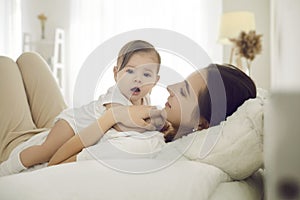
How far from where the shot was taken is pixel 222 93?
0.97m

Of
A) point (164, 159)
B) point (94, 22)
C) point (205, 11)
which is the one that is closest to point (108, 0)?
point (94, 22)

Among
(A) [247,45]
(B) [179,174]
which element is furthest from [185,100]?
(A) [247,45]

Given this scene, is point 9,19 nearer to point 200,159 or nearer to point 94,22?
point 94,22

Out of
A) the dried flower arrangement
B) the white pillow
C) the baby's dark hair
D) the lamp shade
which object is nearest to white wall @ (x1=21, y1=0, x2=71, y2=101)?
the lamp shade

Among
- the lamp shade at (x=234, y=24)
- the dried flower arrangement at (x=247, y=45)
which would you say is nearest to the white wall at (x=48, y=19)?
the lamp shade at (x=234, y=24)

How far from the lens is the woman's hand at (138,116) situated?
94 cm

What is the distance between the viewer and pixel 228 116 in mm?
946

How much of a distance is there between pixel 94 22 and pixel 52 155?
3.57 metres

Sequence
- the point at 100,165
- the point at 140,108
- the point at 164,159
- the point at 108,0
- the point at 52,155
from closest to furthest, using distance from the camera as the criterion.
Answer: the point at 100,165, the point at 164,159, the point at 140,108, the point at 52,155, the point at 108,0

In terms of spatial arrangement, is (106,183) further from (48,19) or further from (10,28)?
(48,19)

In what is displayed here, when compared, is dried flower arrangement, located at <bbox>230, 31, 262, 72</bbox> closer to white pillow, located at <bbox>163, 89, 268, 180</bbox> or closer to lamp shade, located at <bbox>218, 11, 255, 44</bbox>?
lamp shade, located at <bbox>218, 11, 255, 44</bbox>

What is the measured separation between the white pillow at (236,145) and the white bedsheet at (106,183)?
9 centimetres

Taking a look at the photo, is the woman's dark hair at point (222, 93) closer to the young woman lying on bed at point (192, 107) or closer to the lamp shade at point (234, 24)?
the young woman lying on bed at point (192, 107)

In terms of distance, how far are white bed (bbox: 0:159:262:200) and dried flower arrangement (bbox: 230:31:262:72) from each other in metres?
2.26
